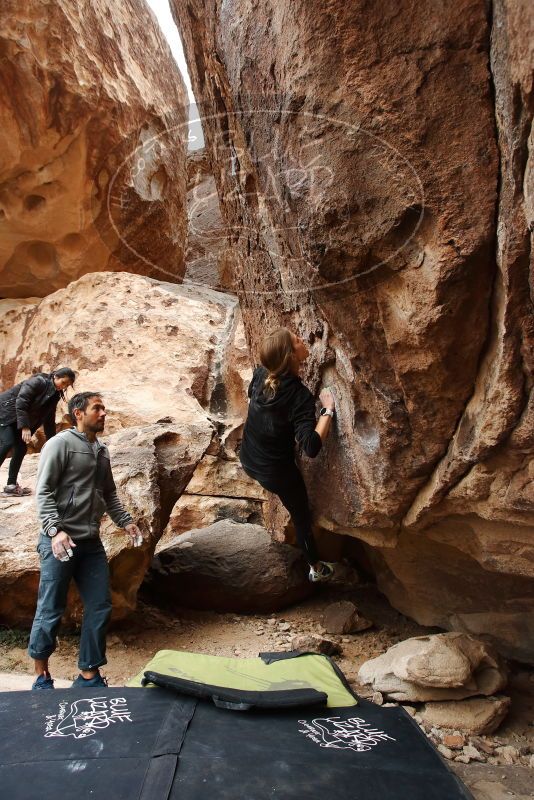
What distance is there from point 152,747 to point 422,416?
181cm

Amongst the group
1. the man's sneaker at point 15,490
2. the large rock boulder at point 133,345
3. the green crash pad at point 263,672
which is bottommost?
the green crash pad at point 263,672

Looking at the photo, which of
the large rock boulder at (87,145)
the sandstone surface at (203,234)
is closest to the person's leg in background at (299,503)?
the large rock boulder at (87,145)

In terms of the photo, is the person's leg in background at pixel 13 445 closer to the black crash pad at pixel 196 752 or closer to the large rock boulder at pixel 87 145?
the black crash pad at pixel 196 752

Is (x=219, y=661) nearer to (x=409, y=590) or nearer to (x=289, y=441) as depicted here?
(x=289, y=441)

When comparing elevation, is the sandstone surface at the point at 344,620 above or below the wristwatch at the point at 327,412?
below

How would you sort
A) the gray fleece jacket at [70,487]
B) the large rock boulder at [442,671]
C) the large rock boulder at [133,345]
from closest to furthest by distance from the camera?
the gray fleece jacket at [70,487] < the large rock boulder at [442,671] < the large rock boulder at [133,345]

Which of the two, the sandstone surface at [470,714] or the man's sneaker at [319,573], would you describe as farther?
the man's sneaker at [319,573]

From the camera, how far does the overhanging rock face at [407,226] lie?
227 cm

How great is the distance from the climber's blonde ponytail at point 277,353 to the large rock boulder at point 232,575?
2221mm

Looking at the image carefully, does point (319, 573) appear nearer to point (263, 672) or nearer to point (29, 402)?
point (263, 672)

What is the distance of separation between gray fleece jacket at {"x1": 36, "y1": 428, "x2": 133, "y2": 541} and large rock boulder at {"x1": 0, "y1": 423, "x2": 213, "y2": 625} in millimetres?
962

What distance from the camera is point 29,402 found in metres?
5.25

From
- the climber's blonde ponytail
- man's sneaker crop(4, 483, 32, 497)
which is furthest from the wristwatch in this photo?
man's sneaker crop(4, 483, 32, 497)

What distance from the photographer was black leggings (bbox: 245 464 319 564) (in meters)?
3.94
